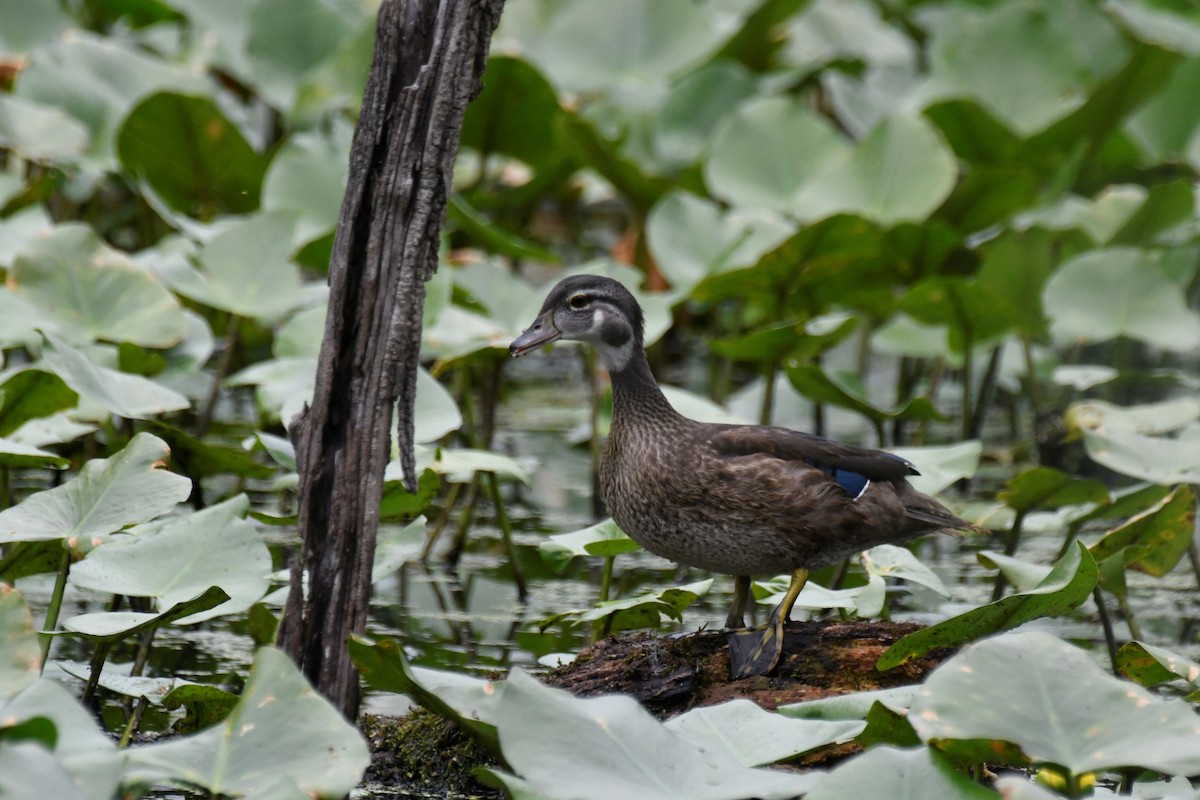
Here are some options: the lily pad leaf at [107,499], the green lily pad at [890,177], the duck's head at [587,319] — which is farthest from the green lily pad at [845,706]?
the green lily pad at [890,177]

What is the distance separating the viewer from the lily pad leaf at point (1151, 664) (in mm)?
3537

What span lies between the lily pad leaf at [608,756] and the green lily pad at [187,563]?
1.09 metres

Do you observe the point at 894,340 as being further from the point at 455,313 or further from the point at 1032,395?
the point at 455,313

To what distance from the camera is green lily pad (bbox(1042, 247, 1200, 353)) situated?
607 centimetres

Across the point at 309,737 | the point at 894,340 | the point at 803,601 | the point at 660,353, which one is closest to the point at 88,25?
the point at 660,353

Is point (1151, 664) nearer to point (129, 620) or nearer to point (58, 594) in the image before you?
point (129, 620)

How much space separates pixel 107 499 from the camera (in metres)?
3.74

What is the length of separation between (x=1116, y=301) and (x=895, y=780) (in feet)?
12.7

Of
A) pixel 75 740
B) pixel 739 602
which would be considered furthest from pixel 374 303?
pixel 739 602

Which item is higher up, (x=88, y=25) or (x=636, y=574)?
(x=88, y=25)

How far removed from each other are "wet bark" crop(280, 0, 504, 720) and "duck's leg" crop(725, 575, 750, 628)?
125 centimetres

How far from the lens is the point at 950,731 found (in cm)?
280

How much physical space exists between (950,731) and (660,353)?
5.50m

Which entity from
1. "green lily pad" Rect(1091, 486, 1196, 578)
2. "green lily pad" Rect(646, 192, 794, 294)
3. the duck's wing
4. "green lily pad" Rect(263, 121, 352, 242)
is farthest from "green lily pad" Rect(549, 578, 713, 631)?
"green lily pad" Rect(263, 121, 352, 242)
